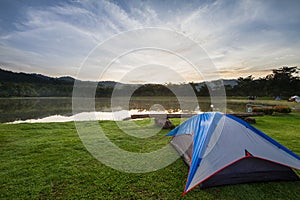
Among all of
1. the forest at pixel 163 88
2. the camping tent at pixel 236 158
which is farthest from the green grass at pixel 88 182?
the forest at pixel 163 88

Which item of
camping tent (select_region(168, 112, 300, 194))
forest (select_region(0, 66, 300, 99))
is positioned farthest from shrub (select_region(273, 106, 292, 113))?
forest (select_region(0, 66, 300, 99))

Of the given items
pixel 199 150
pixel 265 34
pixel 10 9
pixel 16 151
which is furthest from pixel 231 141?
pixel 10 9

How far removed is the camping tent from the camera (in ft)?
7.97

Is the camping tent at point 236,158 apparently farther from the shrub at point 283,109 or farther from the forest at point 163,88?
the forest at point 163,88

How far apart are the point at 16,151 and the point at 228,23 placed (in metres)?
9.39

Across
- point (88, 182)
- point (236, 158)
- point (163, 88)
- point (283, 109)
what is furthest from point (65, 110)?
point (163, 88)

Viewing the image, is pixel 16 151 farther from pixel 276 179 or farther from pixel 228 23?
pixel 228 23

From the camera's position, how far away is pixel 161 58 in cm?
795

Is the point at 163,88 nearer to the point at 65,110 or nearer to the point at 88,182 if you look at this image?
the point at 65,110

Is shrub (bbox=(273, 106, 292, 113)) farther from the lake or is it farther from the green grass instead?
the green grass

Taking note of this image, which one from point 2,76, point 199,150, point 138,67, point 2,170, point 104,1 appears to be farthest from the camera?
point 2,76

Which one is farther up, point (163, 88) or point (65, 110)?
point (163, 88)

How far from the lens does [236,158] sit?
246 cm

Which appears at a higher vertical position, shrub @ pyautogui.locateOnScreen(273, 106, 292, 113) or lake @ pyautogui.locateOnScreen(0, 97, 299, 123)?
shrub @ pyautogui.locateOnScreen(273, 106, 292, 113)
